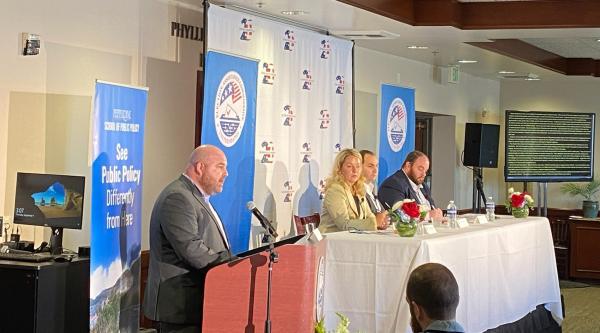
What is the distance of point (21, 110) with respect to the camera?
5.62m

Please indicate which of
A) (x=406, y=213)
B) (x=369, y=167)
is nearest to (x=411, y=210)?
(x=406, y=213)

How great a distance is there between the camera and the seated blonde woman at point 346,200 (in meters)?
6.49

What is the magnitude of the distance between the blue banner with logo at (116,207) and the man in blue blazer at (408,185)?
2.38m

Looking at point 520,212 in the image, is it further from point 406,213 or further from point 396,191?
point 406,213

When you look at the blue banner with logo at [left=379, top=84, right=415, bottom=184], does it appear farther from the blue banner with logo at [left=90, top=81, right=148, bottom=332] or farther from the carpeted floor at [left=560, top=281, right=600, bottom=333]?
the blue banner with logo at [left=90, top=81, right=148, bottom=332]

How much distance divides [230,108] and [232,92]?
0.13 m

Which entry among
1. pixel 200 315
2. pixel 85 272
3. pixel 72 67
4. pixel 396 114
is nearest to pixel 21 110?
pixel 72 67

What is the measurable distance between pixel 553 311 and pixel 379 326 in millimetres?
3029

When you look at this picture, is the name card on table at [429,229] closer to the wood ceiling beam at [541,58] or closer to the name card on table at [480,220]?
the name card on table at [480,220]

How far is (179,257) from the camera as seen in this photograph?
4.61 metres

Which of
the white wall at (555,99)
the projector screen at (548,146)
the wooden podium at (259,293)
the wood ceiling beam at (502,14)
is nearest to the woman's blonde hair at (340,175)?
the wood ceiling beam at (502,14)

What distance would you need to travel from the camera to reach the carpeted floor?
8.88 meters

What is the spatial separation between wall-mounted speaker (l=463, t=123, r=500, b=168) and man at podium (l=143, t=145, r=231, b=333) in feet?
27.4

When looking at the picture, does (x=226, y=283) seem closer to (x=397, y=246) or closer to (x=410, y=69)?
(x=397, y=246)
